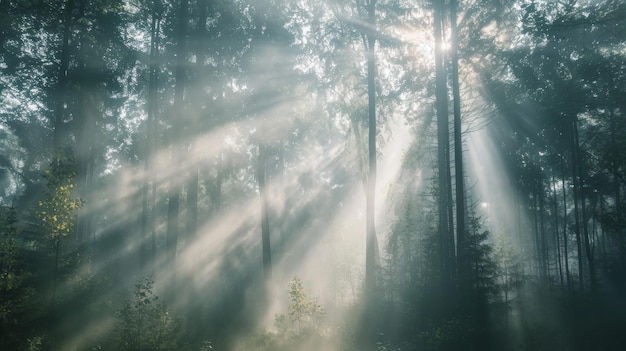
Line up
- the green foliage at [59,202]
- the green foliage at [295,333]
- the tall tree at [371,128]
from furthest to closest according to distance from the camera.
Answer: the tall tree at [371,128], the green foliage at [295,333], the green foliage at [59,202]

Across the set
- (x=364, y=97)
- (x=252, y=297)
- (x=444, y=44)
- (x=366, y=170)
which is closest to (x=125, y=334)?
(x=252, y=297)

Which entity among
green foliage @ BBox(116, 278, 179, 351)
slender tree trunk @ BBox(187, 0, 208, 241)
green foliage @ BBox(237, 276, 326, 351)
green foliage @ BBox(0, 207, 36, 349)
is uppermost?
slender tree trunk @ BBox(187, 0, 208, 241)

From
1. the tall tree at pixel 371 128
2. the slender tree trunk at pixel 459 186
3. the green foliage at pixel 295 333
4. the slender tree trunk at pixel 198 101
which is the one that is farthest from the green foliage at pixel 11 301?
the slender tree trunk at pixel 459 186

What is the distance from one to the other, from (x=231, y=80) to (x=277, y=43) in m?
2.73

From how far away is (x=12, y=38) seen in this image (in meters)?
14.6

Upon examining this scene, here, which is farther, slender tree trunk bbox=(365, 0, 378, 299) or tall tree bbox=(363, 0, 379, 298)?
tall tree bbox=(363, 0, 379, 298)

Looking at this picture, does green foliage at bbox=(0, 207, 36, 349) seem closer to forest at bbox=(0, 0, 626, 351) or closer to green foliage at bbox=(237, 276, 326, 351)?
forest at bbox=(0, 0, 626, 351)

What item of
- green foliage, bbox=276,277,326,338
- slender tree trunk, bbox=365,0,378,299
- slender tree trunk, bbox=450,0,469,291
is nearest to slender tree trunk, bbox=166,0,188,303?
green foliage, bbox=276,277,326,338

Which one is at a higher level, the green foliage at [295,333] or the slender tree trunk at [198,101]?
the slender tree trunk at [198,101]

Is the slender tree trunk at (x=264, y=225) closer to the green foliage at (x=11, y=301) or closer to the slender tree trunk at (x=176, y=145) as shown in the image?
the slender tree trunk at (x=176, y=145)

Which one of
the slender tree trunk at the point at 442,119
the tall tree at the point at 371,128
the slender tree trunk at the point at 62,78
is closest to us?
the slender tree trunk at the point at 62,78

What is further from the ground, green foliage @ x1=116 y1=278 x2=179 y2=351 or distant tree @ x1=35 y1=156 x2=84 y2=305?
distant tree @ x1=35 y1=156 x2=84 y2=305

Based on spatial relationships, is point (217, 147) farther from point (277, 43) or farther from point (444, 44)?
point (444, 44)

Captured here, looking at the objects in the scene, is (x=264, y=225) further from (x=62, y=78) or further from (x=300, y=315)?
(x=62, y=78)
